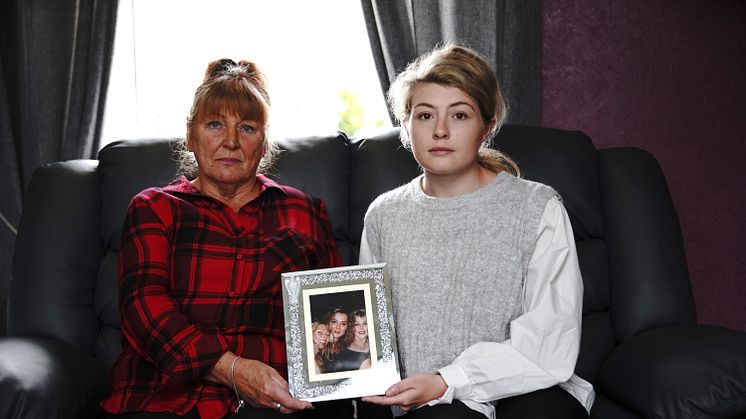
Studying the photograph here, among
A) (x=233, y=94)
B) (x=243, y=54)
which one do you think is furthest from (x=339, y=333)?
(x=243, y=54)

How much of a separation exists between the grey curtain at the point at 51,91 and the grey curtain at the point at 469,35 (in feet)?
3.21

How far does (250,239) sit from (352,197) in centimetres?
45

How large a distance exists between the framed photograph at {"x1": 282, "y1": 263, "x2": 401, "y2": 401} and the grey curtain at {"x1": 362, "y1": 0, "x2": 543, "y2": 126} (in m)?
1.30

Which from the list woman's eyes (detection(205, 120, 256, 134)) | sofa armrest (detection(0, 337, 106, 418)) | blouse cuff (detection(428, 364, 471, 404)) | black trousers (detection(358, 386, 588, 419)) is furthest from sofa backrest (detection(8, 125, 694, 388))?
blouse cuff (detection(428, 364, 471, 404))

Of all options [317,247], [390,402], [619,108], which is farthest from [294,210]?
[619,108]

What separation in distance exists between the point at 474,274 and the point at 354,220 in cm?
56

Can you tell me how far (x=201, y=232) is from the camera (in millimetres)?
1928

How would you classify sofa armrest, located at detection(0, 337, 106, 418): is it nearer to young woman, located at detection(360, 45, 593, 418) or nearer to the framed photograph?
the framed photograph

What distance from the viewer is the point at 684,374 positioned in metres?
1.71

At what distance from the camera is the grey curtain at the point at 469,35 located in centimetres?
286

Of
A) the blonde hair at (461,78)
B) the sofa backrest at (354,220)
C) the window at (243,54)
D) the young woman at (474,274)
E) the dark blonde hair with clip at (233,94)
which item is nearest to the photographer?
the young woman at (474,274)

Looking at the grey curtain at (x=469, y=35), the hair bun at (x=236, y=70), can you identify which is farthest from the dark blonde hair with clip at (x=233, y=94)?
the grey curtain at (x=469, y=35)

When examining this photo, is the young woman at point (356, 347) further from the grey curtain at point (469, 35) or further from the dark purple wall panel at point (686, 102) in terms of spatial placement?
the dark purple wall panel at point (686, 102)

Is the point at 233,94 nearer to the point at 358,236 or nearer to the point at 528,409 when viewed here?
the point at 358,236
